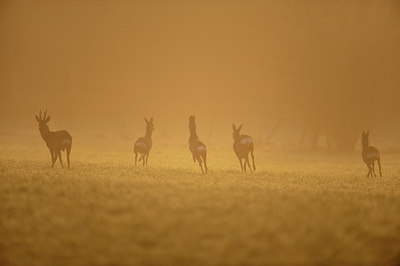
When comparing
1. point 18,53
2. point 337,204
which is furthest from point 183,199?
point 18,53

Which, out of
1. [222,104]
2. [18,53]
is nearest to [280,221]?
[222,104]

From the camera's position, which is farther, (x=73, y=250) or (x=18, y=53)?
(x=18, y=53)

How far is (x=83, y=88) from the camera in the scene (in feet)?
226

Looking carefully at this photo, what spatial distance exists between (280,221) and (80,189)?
583 cm

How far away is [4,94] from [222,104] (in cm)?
4105

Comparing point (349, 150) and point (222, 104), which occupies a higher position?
point (222, 104)

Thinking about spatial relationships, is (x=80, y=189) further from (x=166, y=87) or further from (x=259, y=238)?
(x=166, y=87)

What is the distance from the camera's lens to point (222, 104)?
7206 cm

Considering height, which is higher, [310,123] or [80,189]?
[310,123]

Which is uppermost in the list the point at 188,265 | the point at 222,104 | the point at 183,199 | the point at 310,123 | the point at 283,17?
the point at 283,17

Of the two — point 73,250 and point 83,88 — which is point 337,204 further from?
point 83,88

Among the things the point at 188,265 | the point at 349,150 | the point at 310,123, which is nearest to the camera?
the point at 188,265

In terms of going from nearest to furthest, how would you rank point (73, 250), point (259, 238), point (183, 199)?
point (73, 250) → point (259, 238) → point (183, 199)

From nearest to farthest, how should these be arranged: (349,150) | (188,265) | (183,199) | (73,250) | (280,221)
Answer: (188,265) → (73,250) → (280,221) → (183,199) → (349,150)
